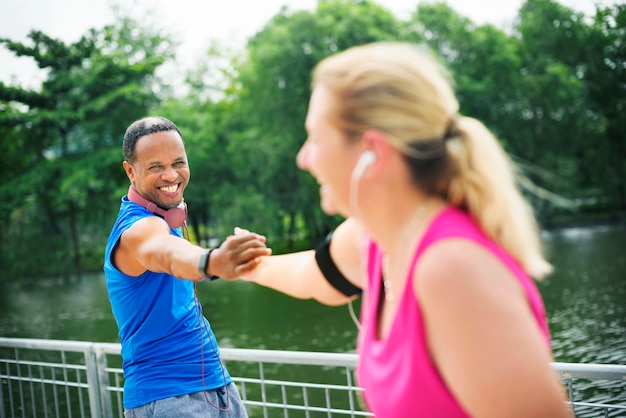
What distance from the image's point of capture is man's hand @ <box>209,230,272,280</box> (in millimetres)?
1689

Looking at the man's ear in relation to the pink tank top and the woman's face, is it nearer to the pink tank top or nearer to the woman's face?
the woman's face

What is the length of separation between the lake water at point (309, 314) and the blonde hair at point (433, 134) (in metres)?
8.90

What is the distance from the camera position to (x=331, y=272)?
1663mm

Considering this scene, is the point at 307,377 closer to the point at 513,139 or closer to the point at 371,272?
the point at 371,272

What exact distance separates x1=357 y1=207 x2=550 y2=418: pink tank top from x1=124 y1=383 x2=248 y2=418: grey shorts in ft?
4.88

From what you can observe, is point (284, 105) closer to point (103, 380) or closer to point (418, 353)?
point (103, 380)

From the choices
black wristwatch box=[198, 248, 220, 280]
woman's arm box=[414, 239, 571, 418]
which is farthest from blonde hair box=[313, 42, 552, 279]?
black wristwatch box=[198, 248, 220, 280]

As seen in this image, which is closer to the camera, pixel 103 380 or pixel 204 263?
pixel 204 263

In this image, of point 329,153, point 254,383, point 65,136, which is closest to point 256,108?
point 65,136

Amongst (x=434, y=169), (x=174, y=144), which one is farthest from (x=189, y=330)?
(x=434, y=169)

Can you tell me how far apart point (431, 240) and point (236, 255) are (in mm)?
751

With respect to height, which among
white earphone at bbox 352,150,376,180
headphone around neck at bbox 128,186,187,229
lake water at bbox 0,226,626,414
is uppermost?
headphone around neck at bbox 128,186,187,229

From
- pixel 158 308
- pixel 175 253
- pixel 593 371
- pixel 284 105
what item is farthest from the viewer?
pixel 284 105

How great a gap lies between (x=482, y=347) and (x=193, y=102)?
128 feet
